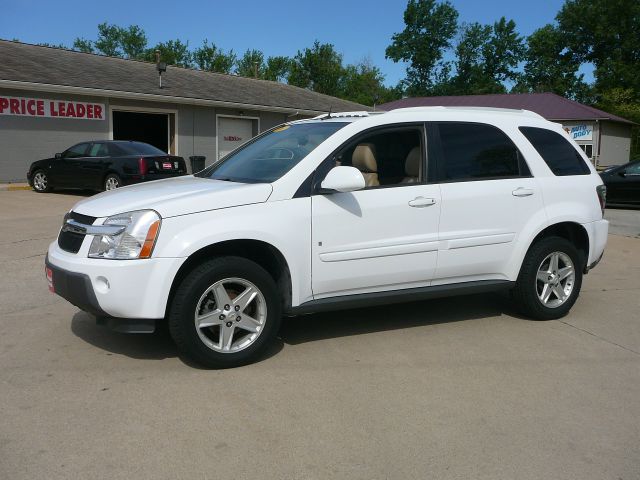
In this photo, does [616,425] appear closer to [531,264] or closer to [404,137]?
[531,264]

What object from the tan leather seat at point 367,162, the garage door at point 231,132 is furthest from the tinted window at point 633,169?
the garage door at point 231,132

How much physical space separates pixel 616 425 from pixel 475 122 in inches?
113

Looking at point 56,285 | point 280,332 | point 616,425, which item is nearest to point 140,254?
point 56,285

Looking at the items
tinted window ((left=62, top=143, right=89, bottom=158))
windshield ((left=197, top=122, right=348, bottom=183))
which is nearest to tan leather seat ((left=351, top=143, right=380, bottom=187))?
windshield ((left=197, top=122, right=348, bottom=183))

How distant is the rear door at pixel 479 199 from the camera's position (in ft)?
17.0

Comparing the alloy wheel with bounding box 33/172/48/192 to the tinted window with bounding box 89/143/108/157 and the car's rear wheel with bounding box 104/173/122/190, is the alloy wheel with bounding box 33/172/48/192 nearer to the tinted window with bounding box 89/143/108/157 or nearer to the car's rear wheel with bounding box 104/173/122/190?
the tinted window with bounding box 89/143/108/157

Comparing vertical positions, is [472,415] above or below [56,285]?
below

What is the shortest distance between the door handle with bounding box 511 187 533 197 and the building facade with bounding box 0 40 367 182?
53.9ft

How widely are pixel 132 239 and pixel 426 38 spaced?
81102 mm

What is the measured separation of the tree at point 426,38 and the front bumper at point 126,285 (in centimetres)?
7881

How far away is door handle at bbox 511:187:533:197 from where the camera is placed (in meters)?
5.48

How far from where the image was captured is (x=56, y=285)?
4.45 meters

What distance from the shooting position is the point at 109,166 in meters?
15.0

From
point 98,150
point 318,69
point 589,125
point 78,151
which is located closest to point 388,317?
point 98,150
